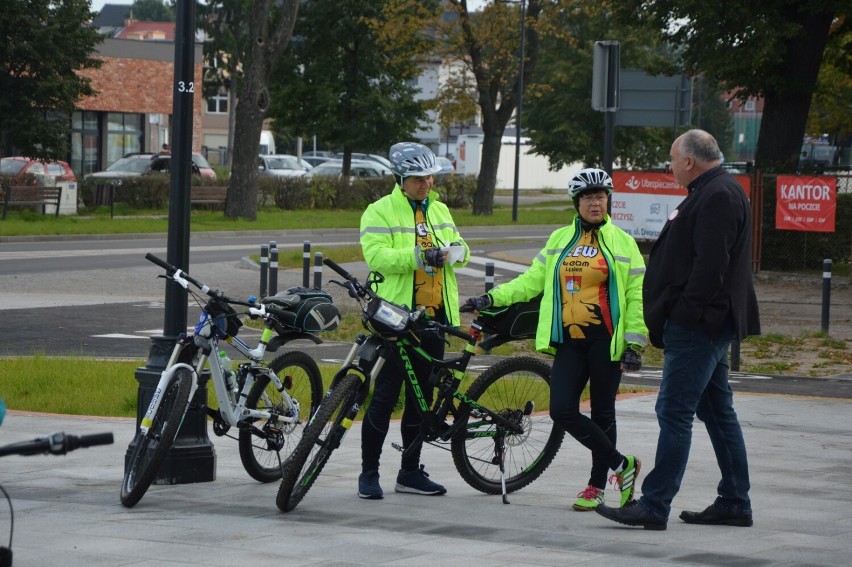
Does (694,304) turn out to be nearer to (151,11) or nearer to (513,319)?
(513,319)

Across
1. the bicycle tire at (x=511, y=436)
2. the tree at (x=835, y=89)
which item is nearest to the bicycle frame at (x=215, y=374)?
the bicycle tire at (x=511, y=436)

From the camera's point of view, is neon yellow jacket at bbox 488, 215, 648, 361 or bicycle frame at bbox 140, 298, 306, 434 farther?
bicycle frame at bbox 140, 298, 306, 434

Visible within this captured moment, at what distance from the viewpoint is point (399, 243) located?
23.4 feet

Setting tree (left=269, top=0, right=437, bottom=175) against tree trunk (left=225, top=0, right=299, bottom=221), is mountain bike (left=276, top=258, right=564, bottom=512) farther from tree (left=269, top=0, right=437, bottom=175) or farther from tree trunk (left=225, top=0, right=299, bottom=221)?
tree (left=269, top=0, right=437, bottom=175)

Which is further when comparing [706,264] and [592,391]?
[592,391]

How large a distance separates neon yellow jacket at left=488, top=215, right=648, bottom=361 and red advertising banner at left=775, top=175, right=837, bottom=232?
55.4ft

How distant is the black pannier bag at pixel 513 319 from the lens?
712 centimetres

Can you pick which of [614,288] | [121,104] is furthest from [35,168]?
[614,288]

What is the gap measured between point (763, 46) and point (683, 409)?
18.4 m

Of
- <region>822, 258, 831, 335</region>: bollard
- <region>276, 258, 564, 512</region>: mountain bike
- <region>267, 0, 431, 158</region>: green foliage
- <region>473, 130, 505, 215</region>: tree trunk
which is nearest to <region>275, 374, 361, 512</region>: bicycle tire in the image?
<region>276, 258, 564, 512</region>: mountain bike

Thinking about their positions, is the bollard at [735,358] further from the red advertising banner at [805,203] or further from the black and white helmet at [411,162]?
the red advertising banner at [805,203]

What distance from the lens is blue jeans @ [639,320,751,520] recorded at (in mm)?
6285

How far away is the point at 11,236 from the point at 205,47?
64443 millimetres

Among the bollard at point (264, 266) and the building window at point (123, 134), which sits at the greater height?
the building window at point (123, 134)
